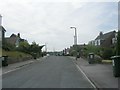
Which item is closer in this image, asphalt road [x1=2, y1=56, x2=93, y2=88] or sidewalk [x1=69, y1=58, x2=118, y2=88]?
sidewalk [x1=69, y1=58, x2=118, y2=88]

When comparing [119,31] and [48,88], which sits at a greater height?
[119,31]

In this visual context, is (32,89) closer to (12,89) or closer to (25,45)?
(12,89)

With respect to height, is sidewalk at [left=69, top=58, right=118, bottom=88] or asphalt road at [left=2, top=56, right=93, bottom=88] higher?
sidewalk at [left=69, top=58, right=118, bottom=88]

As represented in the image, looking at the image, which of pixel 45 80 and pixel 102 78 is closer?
pixel 45 80

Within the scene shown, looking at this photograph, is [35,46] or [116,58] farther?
[35,46]

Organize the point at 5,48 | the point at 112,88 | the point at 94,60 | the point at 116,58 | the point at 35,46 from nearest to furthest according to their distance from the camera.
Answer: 1. the point at 112,88
2. the point at 116,58
3. the point at 94,60
4. the point at 5,48
5. the point at 35,46

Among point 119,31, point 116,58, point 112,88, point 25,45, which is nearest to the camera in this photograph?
point 112,88

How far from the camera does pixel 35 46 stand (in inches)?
3575

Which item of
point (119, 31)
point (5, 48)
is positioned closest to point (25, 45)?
point (5, 48)

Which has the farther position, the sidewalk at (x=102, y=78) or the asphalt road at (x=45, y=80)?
the asphalt road at (x=45, y=80)

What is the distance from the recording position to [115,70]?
68.2 ft

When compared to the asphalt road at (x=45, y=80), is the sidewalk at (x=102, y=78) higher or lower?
higher

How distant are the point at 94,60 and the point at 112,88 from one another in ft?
101

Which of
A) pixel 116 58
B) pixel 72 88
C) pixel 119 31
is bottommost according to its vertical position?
pixel 72 88
